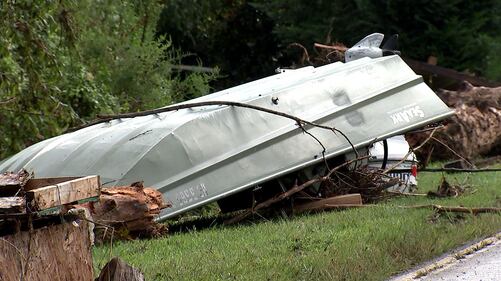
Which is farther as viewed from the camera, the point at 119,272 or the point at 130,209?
the point at 130,209

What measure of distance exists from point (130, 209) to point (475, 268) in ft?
11.6

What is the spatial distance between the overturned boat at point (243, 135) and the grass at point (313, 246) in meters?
0.60

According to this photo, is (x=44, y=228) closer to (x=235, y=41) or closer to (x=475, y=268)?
(x=475, y=268)

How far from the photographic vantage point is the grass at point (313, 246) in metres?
7.80

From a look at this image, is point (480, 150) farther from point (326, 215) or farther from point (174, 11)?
point (174, 11)

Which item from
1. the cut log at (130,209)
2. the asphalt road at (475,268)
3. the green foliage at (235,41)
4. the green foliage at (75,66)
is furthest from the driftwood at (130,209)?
the green foliage at (235,41)

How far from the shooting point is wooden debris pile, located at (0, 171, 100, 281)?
535 cm

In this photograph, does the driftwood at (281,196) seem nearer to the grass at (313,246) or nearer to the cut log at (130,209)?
the grass at (313,246)

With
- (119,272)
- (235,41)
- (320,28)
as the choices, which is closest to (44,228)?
(119,272)

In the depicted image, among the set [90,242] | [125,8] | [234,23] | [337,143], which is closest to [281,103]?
[337,143]

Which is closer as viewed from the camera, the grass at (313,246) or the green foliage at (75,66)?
the grass at (313,246)

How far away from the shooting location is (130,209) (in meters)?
10.1

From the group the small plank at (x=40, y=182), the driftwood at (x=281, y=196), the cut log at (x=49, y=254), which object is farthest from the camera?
the driftwood at (x=281, y=196)

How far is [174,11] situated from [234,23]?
9.74 feet
